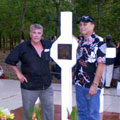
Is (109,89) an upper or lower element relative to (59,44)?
lower

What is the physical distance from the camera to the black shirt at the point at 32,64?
423cm

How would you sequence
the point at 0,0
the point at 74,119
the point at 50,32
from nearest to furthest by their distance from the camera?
the point at 74,119 < the point at 50,32 < the point at 0,0

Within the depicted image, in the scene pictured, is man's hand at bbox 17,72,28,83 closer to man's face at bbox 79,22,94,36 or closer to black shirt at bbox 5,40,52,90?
black shirt at bbox 5,40,52,90

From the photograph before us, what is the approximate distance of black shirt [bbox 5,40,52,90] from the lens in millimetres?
4227

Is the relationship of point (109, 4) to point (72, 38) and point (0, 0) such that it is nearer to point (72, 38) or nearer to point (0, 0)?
point (0, 0)

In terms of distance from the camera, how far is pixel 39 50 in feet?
14.1

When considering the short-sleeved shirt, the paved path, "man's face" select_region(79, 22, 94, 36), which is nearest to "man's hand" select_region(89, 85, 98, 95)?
the short-sleeved shirt

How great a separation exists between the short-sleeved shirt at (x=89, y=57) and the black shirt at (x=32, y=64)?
20.3 inches

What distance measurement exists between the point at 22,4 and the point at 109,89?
786cm

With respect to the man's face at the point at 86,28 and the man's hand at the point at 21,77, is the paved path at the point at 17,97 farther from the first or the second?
the man's face at the point at 86,28

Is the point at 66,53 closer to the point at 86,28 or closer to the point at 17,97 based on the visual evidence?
the point at 86,28

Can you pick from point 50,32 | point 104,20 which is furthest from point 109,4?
point 50,32

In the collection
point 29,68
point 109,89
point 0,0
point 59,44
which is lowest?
point 109,89

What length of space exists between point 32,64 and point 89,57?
83 centimetres
